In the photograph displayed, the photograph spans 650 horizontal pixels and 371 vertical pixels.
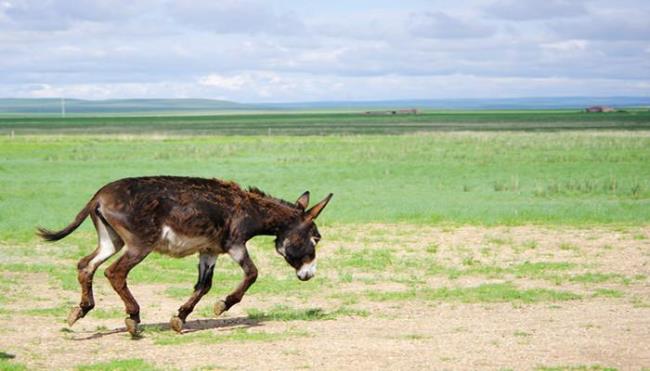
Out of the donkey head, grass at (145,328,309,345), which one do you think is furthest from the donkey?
grass at (145,328,309,345)

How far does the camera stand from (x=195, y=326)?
1218cm

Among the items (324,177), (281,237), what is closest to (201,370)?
(281,237)

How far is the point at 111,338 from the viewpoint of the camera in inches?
444

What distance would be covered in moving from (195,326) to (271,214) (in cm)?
162

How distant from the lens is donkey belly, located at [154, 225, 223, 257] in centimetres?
1134

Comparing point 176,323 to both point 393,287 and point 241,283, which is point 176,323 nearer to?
point 241,283

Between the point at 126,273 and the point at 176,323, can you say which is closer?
the point at 126,273

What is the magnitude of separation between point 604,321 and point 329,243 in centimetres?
937

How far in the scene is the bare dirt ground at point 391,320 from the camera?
10039 mm

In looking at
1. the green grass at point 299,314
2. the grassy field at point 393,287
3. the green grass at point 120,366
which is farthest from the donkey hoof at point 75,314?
the green grass at point 299,314

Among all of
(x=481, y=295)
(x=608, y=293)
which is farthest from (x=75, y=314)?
(x=608, y=293)

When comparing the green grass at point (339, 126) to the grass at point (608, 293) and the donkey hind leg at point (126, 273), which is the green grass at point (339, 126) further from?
the donkey hind leg at point (126, 273)

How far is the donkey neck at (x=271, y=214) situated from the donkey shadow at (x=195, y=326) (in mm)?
1132

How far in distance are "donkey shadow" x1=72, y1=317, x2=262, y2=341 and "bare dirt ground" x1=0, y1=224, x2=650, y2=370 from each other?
0.03 m
